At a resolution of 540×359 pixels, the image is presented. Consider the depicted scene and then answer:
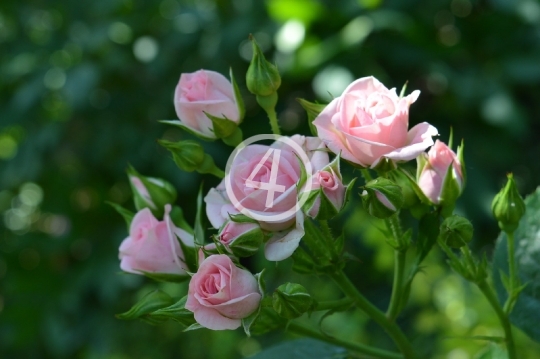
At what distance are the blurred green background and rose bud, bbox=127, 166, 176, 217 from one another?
71 cm

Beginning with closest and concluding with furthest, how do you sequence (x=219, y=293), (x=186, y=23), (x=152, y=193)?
(x=219, y=293) → (x=152, y=193) → (x=186, y=23)

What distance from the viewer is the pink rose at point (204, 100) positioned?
85cm

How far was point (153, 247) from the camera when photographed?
2.68ft

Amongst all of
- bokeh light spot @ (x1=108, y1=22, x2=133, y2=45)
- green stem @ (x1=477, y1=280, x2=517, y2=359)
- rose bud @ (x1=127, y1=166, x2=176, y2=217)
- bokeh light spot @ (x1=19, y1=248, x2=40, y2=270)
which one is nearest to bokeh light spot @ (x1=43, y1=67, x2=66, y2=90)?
bokeh light spot @ (x1=108, y1=22, x2=133, y2=45)

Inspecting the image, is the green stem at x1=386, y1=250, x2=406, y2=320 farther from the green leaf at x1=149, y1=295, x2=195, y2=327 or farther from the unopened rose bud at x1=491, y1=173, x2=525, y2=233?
the green leaf at x1=149, y1=295, x2=195, y2=327

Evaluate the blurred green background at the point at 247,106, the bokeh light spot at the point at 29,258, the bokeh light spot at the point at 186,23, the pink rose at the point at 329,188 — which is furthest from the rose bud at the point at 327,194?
the bokeh light spot at the point at 29,258

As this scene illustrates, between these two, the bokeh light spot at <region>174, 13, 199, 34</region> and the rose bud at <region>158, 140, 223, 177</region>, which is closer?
the rose bud at <region>158, 140, 223, 177</region>

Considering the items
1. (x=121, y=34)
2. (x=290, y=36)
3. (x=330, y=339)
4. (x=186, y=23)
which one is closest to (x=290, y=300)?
(x=330, y=339)

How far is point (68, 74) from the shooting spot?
171 centimetres

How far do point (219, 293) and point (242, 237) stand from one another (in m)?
0.06

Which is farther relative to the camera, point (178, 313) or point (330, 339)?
point (330, 339)

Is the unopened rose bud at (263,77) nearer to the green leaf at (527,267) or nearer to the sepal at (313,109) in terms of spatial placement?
the sepal at (313,109)

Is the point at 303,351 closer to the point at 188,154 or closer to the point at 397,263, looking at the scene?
the point at 397,263

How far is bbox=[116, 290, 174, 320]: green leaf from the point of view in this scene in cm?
81
